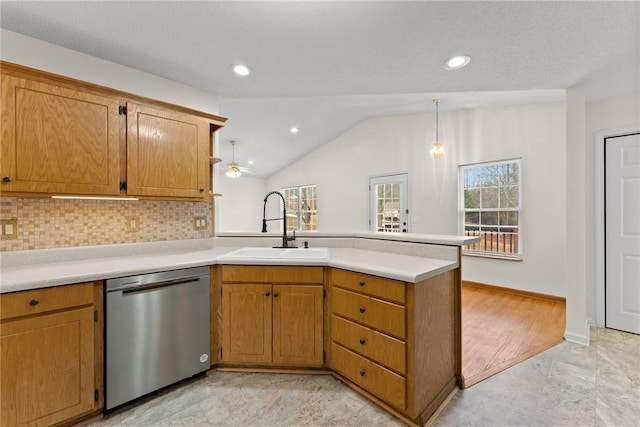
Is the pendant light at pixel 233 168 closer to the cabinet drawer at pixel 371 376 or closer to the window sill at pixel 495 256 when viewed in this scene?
the cabinet drawer at pixel 371 376

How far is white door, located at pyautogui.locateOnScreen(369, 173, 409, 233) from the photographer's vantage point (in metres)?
5.31

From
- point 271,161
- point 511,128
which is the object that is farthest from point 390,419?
point 271,161

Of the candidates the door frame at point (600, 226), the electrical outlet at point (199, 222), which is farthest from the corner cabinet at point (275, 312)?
the door frame at point (600, 226)

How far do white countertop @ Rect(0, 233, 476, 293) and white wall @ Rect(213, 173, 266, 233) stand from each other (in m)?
5.55

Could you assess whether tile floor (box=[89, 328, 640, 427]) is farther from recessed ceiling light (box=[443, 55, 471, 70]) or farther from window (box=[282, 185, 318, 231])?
window (box=[282, 185, 318, 231])

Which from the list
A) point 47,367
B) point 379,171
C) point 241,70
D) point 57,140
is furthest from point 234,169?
point 47,367

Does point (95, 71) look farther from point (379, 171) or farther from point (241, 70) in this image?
point (379, 171)

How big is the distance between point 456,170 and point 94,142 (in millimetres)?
4736

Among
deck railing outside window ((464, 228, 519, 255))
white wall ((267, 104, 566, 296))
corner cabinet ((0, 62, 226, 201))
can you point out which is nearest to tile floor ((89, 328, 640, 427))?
corner cabinet ((0, 62, 226, 201))

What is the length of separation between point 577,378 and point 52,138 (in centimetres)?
391

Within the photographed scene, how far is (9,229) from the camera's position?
1.75 meters

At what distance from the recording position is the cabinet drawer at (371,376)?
5.23 ft

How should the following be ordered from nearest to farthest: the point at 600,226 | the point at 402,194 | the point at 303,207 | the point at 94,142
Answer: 1. the point at 94,142
2. the point at 600,226
3. the point at 402,194
4. the point at 303,207

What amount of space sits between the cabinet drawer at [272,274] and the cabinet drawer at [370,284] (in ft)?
0.48
